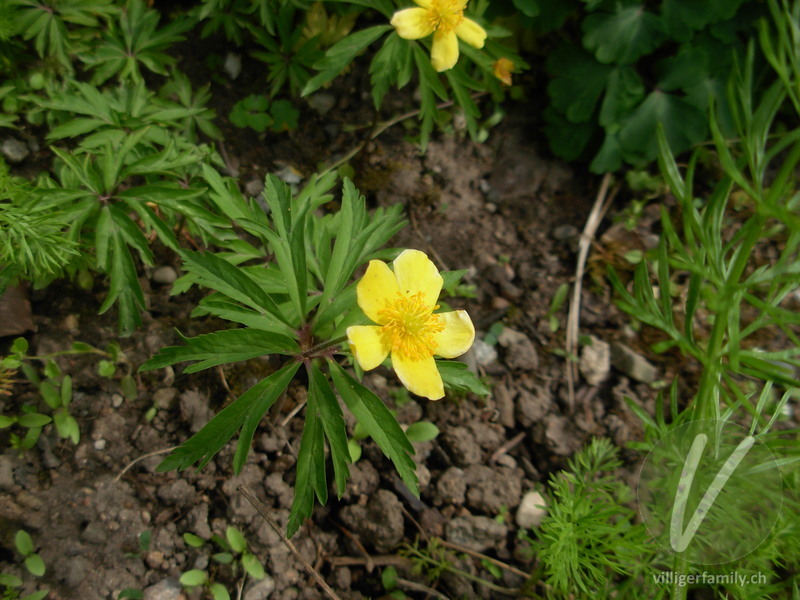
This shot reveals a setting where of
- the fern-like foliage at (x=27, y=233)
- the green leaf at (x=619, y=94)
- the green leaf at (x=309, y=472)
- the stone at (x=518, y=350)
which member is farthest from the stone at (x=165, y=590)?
the green leaf at (x=619, y=94)

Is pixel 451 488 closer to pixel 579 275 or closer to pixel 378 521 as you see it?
pixel 378 521

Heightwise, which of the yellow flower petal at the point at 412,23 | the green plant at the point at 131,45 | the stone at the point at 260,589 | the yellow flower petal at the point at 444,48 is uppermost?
the yellow flower petal at the point at 412,23

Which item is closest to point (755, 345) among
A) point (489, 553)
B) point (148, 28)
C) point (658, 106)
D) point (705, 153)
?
point (705, 153)

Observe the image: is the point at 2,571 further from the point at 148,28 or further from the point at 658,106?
the point at 658,106

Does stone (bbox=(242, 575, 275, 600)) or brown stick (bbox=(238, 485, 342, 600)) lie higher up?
brown stick (bbox=(238, 485, 342, 600))

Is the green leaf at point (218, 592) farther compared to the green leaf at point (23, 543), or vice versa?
the green leaf at point (218, 592)

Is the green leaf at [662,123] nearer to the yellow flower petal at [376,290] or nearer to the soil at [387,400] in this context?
the soil at [387,400]

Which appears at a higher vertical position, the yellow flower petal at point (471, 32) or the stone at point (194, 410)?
the yellow flower petal at point (471, 32)

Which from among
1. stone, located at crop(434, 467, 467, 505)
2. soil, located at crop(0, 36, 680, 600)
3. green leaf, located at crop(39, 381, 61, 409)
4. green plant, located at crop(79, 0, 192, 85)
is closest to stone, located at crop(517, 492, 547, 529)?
soil, located at crop(0, 36, 680, 600)

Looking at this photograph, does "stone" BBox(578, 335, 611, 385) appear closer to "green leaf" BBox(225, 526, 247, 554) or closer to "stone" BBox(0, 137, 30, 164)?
"green leaf" BBox(225, 526, 247, 554)
